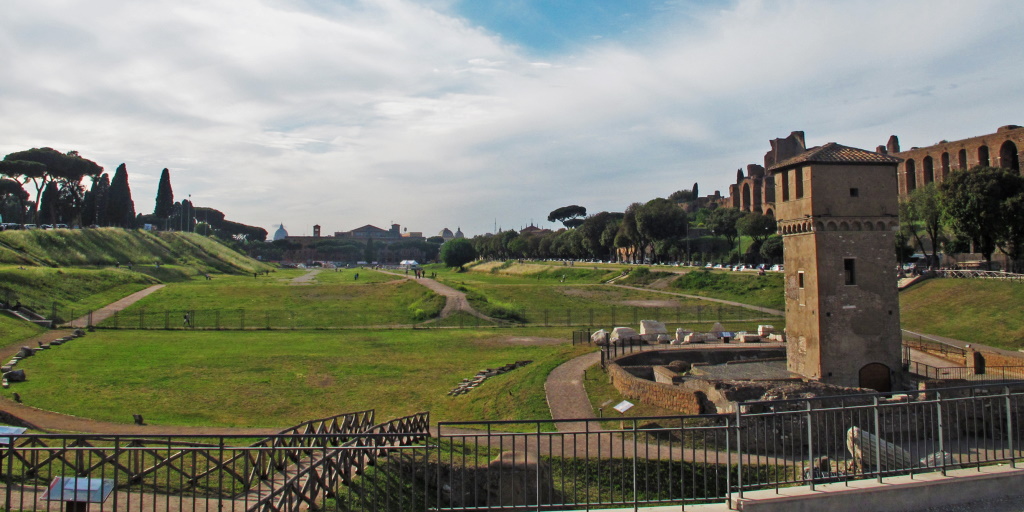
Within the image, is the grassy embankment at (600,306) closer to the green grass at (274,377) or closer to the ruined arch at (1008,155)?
the green grass at (274,377)

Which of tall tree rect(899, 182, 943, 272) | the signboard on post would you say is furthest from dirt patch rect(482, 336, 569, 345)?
tall tree rect(899, 182, 943, 272)

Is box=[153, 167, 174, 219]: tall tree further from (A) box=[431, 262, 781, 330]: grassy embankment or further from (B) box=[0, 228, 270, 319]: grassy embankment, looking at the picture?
(A) box=[431, 262, 781, 330]: grassy embankment

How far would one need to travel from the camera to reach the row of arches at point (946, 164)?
7228 cm

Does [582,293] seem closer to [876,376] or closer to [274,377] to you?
[274,377]

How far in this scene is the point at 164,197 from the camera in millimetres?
108438

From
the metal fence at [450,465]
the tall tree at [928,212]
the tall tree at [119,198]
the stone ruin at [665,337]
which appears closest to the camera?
the metal fence at [450,465]

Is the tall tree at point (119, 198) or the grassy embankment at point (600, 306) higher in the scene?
the tall tree at point (119, 198)

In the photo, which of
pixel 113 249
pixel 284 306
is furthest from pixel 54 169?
pixel 284 306

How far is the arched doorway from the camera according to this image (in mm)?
22641

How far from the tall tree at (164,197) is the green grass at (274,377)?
77.1 metres

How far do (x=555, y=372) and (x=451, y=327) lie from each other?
806 inches

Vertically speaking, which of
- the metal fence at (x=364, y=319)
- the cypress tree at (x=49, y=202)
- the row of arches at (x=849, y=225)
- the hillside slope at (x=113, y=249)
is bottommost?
the metal fence at (x=364, y=319)

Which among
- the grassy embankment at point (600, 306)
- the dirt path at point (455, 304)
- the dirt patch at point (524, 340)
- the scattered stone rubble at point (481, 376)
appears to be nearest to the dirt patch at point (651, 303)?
the grassy embankment at point (600, 306)

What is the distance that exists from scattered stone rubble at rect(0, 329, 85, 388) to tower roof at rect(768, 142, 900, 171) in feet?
102
